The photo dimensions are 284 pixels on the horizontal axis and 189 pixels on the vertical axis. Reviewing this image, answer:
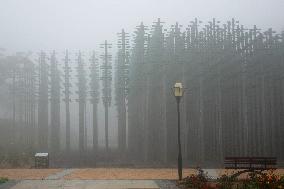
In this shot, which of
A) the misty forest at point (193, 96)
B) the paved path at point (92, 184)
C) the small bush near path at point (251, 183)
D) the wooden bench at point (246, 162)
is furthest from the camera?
the misty forest at point (193, 96)

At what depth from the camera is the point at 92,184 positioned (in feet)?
64.6

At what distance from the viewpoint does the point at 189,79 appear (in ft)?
152

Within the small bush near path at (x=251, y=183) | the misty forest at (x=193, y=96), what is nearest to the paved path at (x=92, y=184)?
the small bush near path at (x=251, y=183)

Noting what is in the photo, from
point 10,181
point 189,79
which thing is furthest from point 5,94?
point 10,181

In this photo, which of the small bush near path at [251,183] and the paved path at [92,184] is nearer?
the small bush near path at [251,183]

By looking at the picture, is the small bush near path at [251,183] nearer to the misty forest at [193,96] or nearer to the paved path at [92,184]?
the paved path at [92,184]

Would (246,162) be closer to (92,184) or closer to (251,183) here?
(251,183)

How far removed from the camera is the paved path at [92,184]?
1873 centimetres

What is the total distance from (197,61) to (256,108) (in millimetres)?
9525

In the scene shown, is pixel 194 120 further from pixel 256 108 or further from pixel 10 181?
pixel 10 181

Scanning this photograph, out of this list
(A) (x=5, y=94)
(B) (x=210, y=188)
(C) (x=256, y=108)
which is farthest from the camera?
(A) (x=5, y=94)

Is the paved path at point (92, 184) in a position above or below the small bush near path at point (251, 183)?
below

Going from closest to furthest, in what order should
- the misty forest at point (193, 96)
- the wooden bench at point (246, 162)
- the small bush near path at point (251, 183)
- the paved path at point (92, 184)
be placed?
the small bush near path at point (251, 183) < the paved path at point (92, 184) < the wooden bench at point (246, 162) < the misty forest at point (193, 96)

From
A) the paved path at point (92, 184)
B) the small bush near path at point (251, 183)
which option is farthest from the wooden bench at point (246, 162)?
the small bush near path at point (251, 183)
